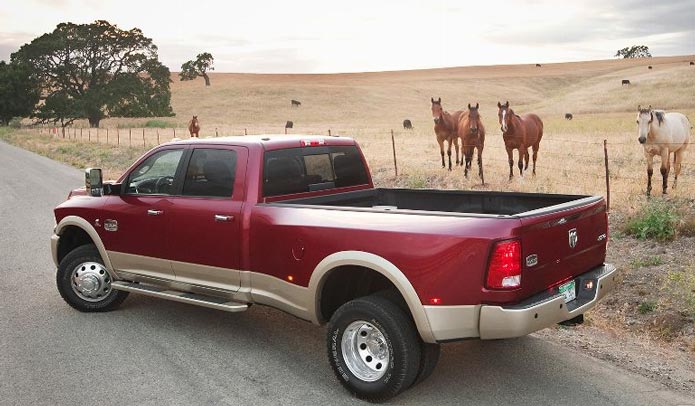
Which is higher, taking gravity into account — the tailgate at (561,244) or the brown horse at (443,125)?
the brown horse at (443,125)

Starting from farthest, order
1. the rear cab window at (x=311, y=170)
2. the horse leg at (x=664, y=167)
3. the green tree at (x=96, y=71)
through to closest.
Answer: the green tree at (x=96, y=71), the horse leg at (x=664, y=167), the rear cab window at (x=311, y=170)

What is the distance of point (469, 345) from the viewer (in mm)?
6035

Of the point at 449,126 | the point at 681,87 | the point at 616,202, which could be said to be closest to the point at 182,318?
the point at 616,202

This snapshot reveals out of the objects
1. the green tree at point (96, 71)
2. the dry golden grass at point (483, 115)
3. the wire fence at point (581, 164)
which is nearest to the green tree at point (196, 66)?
the dry golden grass at point (483, 115)

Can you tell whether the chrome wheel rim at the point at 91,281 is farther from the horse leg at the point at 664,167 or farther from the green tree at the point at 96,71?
the green tree at the point at 96,71

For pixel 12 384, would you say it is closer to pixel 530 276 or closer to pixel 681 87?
pixel 530 276

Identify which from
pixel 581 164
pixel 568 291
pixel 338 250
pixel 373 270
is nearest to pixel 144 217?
pixel 338 250

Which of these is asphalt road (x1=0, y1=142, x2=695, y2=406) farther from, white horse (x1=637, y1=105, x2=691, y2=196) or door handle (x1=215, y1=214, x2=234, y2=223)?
white horse (x1=637, y1=105, x2=691, y2=196)

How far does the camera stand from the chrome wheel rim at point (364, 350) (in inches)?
191

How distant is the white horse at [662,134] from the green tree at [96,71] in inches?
2219

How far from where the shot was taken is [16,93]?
7081cm

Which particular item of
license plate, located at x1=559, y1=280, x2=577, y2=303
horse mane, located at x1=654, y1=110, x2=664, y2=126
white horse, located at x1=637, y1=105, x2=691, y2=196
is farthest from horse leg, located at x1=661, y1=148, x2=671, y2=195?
license plate, located at x1=559, y1=280, x2=577, y2=303

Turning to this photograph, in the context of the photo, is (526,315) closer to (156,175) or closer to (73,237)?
(156,175)

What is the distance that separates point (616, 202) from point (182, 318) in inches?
315
